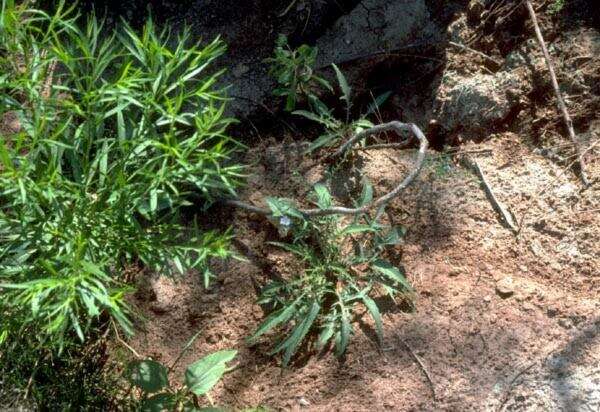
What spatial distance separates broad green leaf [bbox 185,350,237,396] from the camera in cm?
287

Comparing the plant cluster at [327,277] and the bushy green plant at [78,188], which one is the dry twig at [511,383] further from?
the bushy green plant at [78,188]

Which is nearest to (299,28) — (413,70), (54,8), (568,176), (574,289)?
(413,70)

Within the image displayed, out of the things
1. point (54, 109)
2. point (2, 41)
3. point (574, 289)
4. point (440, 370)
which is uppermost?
point (2, 41)

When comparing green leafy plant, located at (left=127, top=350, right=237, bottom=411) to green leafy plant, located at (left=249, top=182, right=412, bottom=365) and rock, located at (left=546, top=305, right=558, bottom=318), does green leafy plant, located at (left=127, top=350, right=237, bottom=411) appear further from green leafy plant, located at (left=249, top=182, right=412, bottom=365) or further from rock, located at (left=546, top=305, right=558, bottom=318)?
rock, located at (left=546, top=305, right=558, bottom=318)

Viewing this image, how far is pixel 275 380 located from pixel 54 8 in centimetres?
183

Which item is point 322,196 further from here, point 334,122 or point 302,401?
point 302,401

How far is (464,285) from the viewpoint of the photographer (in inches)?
115

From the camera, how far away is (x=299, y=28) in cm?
352

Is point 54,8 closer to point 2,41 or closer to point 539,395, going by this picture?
point 2,41

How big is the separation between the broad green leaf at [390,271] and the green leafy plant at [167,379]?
0.59 metres

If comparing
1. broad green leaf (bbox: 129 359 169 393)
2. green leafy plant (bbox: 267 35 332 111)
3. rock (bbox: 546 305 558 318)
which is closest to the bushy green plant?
broad green leaf (bbox: 129 359 169 393)

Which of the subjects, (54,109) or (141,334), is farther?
(141,334)

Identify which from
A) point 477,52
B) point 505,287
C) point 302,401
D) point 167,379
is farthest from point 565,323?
point 167,379

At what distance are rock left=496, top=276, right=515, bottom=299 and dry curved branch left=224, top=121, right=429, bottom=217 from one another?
0.47 m
